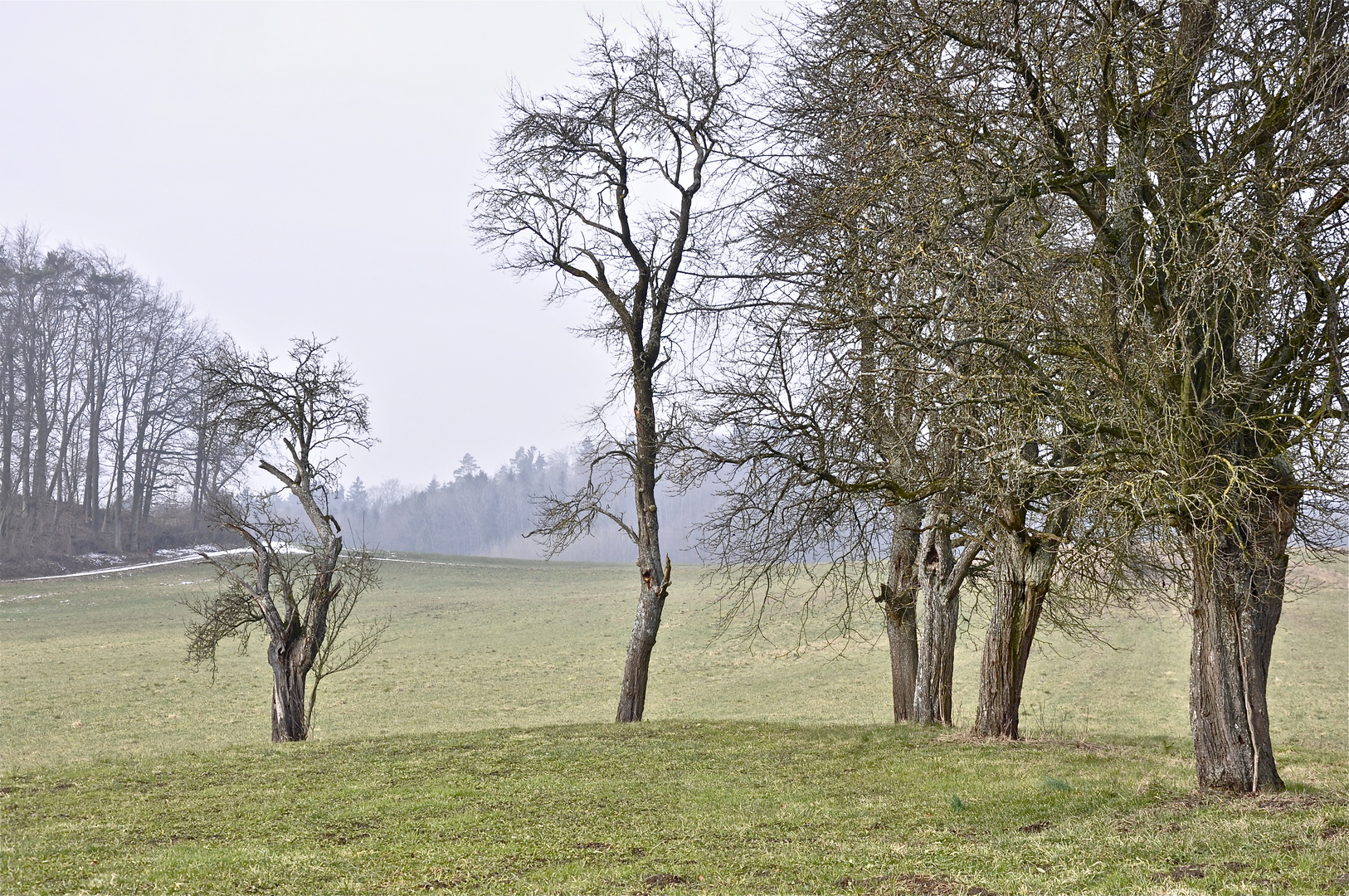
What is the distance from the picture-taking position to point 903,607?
14.5 meters

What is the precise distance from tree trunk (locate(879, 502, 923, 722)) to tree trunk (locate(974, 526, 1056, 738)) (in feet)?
6.06

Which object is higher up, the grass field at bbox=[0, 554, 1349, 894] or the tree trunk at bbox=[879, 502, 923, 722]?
the tree trunk at bbox=[879, 502, 923, 722]

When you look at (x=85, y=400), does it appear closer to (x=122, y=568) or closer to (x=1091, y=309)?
(x=122, y=568)

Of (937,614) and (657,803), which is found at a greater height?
(937,614)

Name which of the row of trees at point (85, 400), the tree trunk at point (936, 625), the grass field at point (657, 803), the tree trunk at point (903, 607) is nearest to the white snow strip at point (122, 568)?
the row of trees at point (85, 400)

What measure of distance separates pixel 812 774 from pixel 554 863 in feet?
14.1

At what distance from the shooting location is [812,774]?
1035 cm

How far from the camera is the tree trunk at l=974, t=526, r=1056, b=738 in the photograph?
11828 millimetres

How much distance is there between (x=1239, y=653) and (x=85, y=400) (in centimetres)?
5434

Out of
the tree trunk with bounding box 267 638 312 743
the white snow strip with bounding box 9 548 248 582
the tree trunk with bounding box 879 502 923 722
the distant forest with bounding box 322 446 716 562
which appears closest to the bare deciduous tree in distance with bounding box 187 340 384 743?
the tree trunk with bounding box 267 638 312 743

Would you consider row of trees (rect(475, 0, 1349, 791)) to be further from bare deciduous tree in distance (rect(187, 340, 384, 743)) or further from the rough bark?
bare deciduous tree in distance (rect(187, 340, 384, 743))

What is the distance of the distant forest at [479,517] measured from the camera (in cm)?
12056

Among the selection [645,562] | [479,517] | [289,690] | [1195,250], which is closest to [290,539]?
[289,690]

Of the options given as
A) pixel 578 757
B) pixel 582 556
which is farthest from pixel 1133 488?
pixel 582 556
